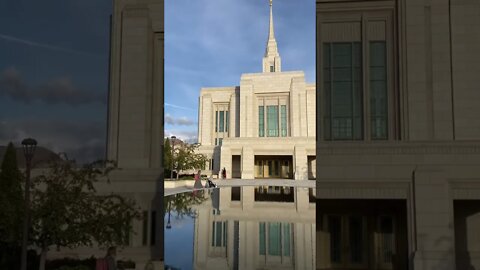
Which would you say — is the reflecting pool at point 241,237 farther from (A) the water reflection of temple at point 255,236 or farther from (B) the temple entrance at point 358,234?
(B) the temple entrance at point 358,234

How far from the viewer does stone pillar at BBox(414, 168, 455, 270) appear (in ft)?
14.6

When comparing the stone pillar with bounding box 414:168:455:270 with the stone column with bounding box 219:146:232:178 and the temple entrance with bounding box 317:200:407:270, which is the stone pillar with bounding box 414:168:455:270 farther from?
the stone column with bounding box 219:146:232:178

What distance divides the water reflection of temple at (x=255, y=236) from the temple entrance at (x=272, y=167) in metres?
13.2

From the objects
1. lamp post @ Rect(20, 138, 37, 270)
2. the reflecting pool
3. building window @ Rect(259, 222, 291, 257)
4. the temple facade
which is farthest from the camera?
the temple facade

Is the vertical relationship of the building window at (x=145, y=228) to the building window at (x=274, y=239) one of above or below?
above

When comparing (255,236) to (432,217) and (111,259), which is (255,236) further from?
(432,217)

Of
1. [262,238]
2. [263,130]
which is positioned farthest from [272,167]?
[262,238]

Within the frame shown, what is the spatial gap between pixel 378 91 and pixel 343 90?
55 cm

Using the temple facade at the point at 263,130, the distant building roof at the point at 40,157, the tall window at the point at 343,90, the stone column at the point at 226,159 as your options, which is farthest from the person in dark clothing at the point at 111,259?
the stone column at the point at 226,159

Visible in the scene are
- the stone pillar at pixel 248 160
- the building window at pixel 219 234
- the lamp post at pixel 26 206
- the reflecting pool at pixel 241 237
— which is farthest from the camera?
the stone pillar at pixel 248 160

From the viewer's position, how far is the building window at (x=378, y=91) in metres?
4.89

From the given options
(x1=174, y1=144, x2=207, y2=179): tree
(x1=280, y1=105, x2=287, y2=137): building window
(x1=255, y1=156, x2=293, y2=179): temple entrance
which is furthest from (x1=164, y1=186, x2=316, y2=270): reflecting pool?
(x1=280, y1=105, x2=287, y2=137): building window

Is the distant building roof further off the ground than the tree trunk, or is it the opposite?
the distant building roof

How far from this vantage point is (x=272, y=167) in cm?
2583
